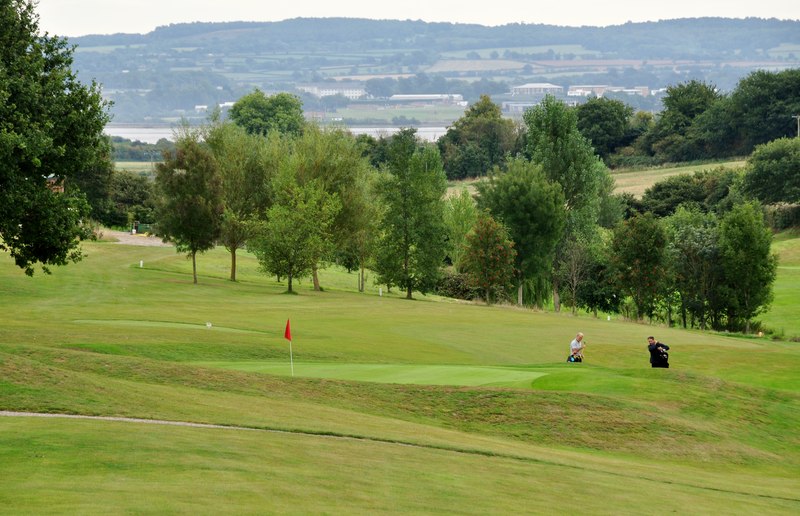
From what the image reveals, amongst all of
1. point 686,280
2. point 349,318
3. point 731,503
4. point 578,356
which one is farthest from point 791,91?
point 731,503

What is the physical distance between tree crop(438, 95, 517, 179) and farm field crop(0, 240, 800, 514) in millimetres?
119837

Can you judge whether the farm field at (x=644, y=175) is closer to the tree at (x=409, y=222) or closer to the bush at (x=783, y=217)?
the bush at (x=783, y=217)

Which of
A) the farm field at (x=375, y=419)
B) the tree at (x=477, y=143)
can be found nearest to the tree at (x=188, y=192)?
the farm field at (x=375, y=419)

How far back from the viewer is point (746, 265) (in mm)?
63594

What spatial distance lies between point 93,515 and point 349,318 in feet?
122

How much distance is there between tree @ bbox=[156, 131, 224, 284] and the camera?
215 feet

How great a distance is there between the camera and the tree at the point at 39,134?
33.8 metres

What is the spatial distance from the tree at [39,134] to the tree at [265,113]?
128968mm

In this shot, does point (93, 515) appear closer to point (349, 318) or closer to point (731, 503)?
point (731, 503)

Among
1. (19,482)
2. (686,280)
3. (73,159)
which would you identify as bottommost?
(686,280)

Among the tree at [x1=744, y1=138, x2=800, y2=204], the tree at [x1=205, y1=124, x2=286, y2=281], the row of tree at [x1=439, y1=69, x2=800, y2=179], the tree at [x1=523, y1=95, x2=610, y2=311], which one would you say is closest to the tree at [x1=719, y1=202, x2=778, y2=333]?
the tree at [x1=523, y1=95, x2=610, y2=311]

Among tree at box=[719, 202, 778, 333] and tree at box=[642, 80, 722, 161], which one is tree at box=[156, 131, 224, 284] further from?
tree at box=[642, 80, 722, 161]

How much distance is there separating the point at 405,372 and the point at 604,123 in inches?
5386

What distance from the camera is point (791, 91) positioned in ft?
487
